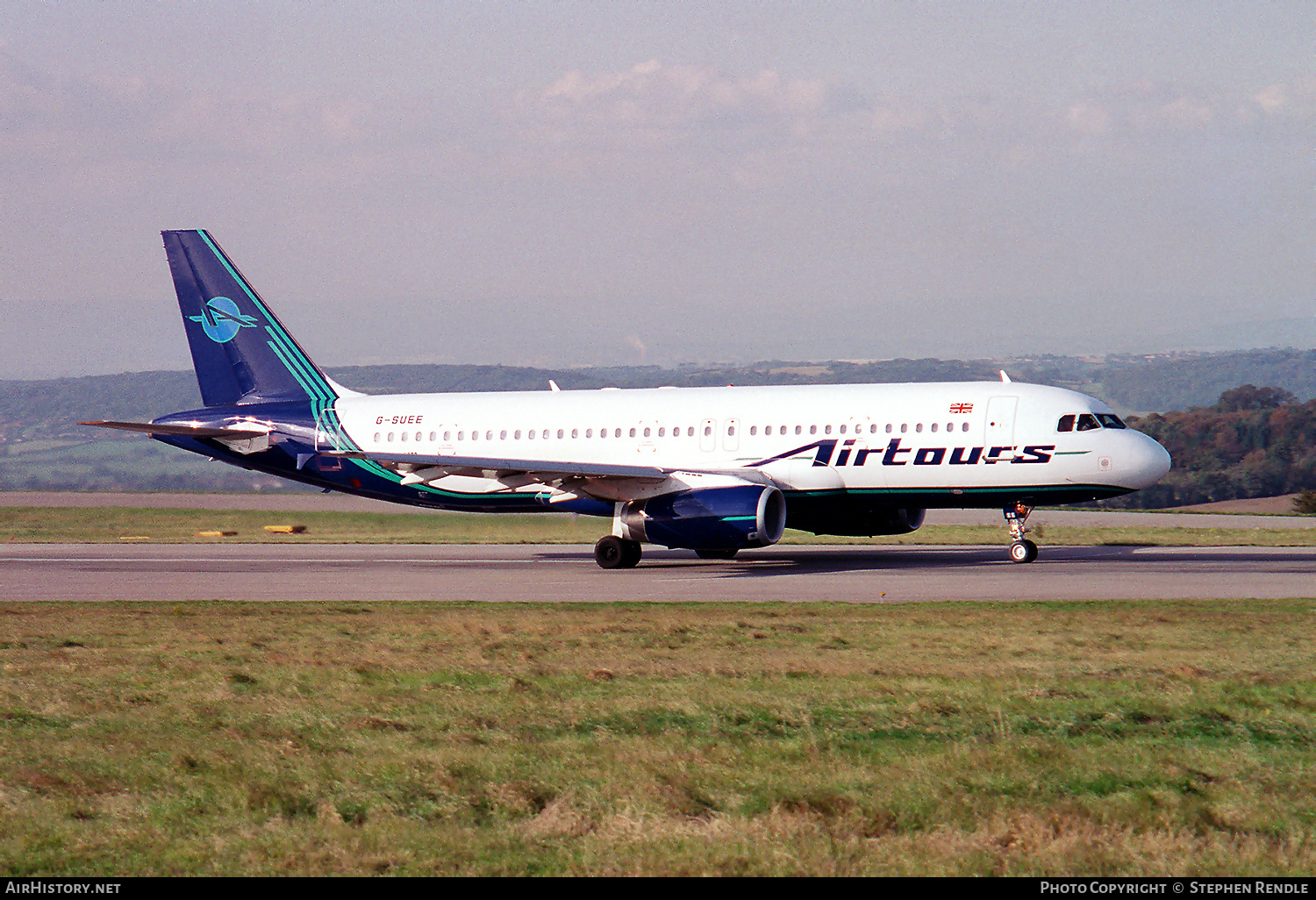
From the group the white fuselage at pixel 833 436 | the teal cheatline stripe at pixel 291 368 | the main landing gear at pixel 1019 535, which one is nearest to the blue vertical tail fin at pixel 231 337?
the teal cheatline stripe at pixel 291 368

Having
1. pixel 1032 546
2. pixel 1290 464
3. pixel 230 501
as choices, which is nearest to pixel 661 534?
pixel 1032 546

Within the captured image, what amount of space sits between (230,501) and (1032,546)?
49.3 meters

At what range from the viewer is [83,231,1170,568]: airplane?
86.2 feet

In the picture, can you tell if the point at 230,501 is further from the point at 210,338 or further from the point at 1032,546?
the point at 1032,546

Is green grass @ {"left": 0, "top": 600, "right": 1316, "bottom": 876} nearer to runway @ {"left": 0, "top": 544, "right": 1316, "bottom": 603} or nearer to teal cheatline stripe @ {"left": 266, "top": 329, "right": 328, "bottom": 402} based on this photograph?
runway @ {"left": 0, "top": 544, "right": 1316, "bottom": 603}

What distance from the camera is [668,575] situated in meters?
25.9

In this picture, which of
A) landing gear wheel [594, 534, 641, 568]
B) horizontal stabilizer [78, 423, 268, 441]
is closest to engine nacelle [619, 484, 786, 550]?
landing gear wheel [594, 534, 641, 568]

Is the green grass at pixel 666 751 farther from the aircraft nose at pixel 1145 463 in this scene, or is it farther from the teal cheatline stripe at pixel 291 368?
the teal cheatline stripe at pixel 291 368

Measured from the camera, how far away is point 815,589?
2184 centimetres

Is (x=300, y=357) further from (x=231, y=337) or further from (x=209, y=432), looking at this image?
(x=209, y=432)

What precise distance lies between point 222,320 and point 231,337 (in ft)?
1.84

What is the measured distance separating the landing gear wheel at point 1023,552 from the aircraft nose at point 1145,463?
2519mm

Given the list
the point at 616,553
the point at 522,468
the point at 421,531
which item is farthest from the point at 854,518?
the point at 421,531

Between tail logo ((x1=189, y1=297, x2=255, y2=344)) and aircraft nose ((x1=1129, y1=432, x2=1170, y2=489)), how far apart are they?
22.7 meters
